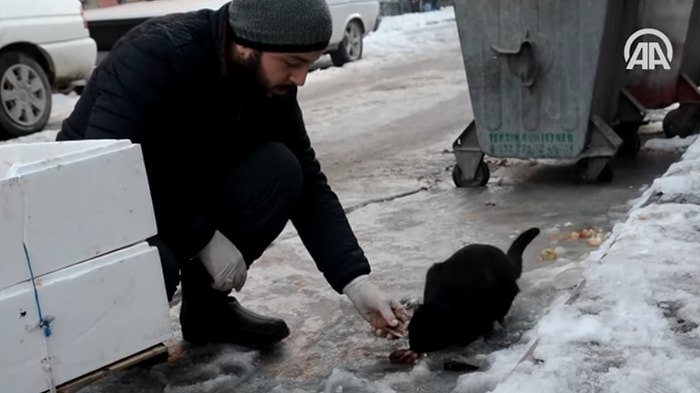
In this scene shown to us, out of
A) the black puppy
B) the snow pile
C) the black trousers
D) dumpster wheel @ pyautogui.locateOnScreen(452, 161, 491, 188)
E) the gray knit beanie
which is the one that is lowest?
dumpster wheel @ pyautogui.locateOnScreen(452, 161, 491, 188)

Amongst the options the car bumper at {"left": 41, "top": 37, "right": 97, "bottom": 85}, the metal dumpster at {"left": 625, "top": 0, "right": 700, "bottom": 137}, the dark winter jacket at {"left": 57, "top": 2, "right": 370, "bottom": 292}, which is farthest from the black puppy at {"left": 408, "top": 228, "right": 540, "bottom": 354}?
the car bumper at {"left": 41, "top": 37, "right": 97, "bottom": 85}

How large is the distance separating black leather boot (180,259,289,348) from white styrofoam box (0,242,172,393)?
628 millimetres

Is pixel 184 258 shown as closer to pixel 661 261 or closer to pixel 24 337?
pixel 24 337

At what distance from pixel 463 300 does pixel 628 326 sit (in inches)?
24.9

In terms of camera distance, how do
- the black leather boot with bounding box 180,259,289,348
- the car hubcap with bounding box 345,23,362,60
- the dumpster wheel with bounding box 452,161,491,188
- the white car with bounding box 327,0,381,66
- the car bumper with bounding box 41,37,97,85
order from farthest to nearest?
the car hubcap with bounding box 345,23,362,60 < the white car with bounding box 327,0,381,66 < the car bumper with bounding box 41,37,97,85 < the dumpster wheel with bounding box 452,161,491,188 < the black leather boot with bounding box 180,259,289,348

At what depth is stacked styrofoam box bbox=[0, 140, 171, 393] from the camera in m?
1.88

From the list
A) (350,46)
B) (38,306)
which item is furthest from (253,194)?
(350,46)

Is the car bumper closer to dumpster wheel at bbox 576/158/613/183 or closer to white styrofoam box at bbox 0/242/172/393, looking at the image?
dumpster wheel at bbox 576/158/613/183

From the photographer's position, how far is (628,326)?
85.1 inches

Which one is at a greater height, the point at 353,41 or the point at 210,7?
the point at 210,7

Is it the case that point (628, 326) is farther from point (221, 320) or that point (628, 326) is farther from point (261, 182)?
point (221, 320)

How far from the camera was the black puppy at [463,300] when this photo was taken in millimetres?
2662

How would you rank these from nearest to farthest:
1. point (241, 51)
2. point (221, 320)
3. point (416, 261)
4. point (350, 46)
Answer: point (241, 51) < point (221, 320) < point (416, 261) < point (350, 46)

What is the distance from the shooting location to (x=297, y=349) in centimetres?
283
